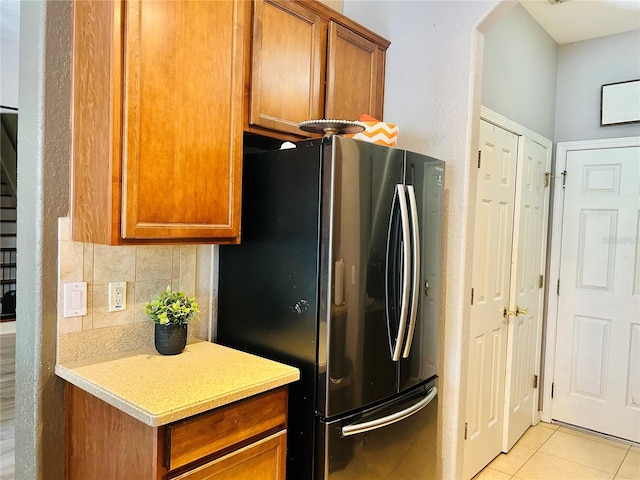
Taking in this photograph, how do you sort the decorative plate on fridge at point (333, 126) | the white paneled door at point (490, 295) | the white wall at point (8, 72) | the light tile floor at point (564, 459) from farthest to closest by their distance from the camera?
the white wall at point (8, 72)
the light tile floor at point (564, 459)
the white paneled door at point (490, 295)
the decorative plate on fridge at point (333, 126)

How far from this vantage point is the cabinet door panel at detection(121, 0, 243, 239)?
1461 millimetres

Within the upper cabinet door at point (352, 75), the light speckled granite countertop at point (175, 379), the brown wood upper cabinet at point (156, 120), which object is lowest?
the light speckled granite countertop at point (175, 379)

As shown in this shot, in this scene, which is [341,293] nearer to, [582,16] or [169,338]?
[169,338]

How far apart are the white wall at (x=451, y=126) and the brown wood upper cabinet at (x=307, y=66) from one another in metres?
0.20

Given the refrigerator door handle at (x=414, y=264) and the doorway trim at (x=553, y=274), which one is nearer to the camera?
the refrigerator door handle at (x=414, y=264)

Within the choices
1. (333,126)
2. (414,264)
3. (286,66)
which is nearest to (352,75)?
(286,66)

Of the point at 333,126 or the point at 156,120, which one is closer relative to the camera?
the point at 156,120

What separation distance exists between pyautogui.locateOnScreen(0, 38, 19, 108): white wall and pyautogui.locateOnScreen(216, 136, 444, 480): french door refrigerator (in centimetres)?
395

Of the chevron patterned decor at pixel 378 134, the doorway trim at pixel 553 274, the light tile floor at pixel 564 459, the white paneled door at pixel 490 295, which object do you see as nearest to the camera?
the chevron patterned decor at pixel 378 134

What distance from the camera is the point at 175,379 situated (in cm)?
152

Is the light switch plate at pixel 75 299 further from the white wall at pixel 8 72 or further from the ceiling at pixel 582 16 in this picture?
the white wall at pixel 8 72

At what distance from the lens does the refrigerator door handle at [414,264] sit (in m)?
1.88

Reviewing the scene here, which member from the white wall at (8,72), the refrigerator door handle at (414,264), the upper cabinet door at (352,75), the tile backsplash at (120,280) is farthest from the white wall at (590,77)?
the white wall at (8,72)

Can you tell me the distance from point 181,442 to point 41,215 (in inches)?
34.5
